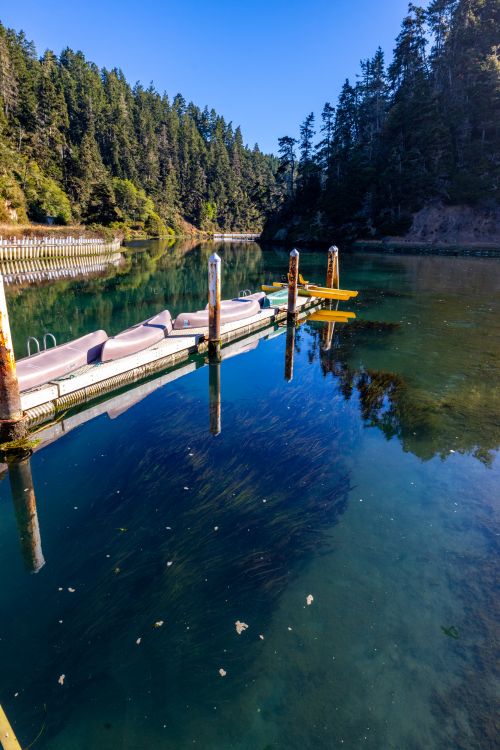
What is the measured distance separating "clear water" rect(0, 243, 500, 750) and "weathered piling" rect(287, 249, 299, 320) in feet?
28.2

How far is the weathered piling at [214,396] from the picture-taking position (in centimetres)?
927

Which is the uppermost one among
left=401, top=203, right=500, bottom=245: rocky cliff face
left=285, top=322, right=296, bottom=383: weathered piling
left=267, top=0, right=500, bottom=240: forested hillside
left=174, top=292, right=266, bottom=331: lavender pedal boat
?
left=267, top=0, right=500, bottom=240: forested hillside

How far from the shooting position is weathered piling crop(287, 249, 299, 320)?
59.3 feet

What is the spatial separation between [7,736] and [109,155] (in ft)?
355

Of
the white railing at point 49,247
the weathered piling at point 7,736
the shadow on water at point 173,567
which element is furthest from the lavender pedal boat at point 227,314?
the white railing at point 49,247

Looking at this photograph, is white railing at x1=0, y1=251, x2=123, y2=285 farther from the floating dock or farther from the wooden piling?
the floating dock

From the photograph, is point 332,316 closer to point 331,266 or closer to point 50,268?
point 331,266

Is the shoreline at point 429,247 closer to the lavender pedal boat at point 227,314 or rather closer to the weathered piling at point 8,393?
the lavender pedal boat at point 227,314

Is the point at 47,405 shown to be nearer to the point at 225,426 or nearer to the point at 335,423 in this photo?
the point at 225,426

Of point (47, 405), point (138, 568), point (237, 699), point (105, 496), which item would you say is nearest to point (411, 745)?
point (237, 699)

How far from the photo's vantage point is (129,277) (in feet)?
105

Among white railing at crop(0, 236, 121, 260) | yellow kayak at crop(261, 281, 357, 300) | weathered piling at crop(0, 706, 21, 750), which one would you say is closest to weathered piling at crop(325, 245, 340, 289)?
yellow kayak at crop(261, 281, 357, 300)

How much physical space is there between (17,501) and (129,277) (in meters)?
27.8

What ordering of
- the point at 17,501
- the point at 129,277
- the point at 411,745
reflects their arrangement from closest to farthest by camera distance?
the point at 411,745, the point at 17,501, the point at 129,277
